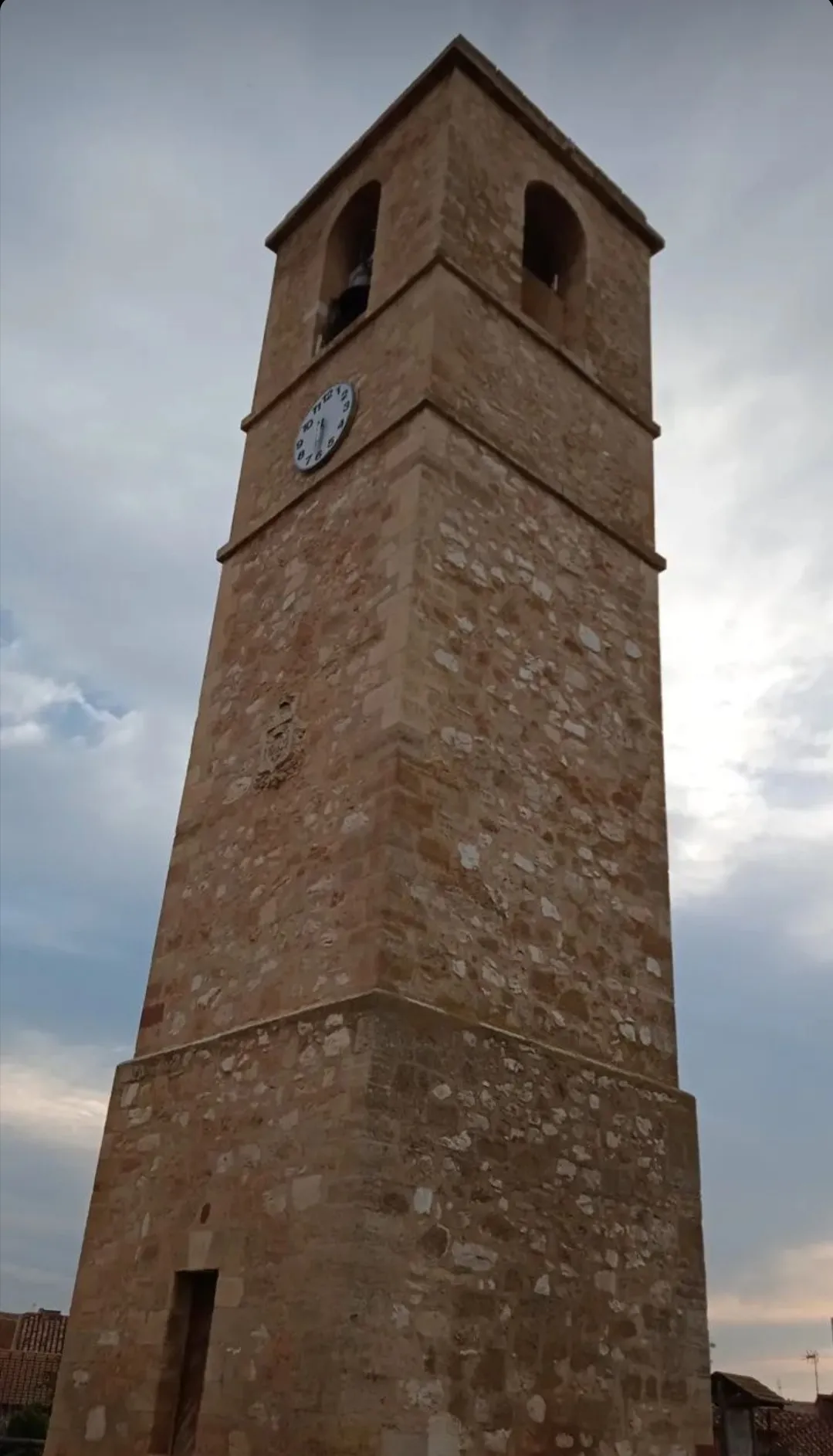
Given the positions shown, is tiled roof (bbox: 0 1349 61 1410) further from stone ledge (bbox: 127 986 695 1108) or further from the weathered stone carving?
the weathered stone carving

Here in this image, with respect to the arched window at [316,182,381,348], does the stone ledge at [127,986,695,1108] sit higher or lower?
lower

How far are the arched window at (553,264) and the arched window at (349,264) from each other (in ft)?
4.82

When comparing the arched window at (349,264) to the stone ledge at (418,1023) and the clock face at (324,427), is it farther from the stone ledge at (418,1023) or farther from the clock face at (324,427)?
the stone ledge at (418,1023)

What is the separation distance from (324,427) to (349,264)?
3.00 meters

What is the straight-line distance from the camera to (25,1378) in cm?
2259

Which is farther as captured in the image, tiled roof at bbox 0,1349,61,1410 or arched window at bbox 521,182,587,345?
tiled roof at bbox 0,1349,61,1410

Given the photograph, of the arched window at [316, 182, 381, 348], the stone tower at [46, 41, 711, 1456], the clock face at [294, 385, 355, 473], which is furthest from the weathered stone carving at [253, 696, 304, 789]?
the arched window at [316, 182, 381, 348]

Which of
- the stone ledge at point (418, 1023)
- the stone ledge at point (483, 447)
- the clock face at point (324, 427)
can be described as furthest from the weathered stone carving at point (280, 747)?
the clock face at point (324, 427)

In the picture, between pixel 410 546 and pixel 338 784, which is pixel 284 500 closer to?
pixel 410 546

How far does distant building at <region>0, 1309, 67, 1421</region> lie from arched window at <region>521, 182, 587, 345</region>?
1908cm

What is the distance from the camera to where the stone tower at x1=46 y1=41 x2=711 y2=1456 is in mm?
5703

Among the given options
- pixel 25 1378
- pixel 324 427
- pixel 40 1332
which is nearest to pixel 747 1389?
pixel 324 427

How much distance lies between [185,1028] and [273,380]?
6.20 metres

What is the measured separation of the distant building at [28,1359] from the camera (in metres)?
21.9
